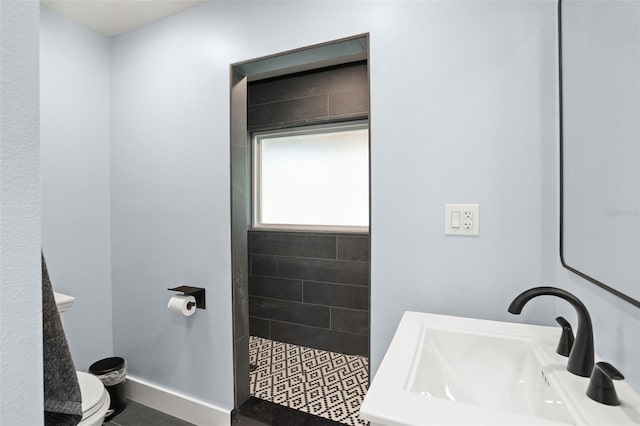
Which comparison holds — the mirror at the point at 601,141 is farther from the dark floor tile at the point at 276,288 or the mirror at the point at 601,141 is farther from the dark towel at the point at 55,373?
the dark floor tile at the point at 276,288

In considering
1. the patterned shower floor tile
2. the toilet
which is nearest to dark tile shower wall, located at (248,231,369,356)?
the patterned shower floor tile

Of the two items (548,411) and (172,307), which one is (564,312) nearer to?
(548,411)

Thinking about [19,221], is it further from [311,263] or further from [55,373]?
[311,263]

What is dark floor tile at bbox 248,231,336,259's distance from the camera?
2713 millimetres

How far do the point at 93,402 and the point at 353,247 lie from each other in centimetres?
180

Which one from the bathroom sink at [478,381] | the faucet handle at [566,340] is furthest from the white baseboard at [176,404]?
the faucet handle at [566,340]

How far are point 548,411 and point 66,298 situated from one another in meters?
2.09

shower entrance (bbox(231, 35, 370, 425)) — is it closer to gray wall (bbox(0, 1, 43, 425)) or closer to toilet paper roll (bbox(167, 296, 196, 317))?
toilet paper roll (bbox(167, 296, 196, 317))

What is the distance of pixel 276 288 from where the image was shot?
295cm

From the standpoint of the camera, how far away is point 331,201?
2842 millimetres

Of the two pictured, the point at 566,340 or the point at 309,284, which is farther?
the point at 309,284

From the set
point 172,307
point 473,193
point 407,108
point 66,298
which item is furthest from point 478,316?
point 66,298

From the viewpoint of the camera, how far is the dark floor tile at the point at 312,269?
2.60 meters

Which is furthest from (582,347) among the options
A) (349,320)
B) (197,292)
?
(349,320)
